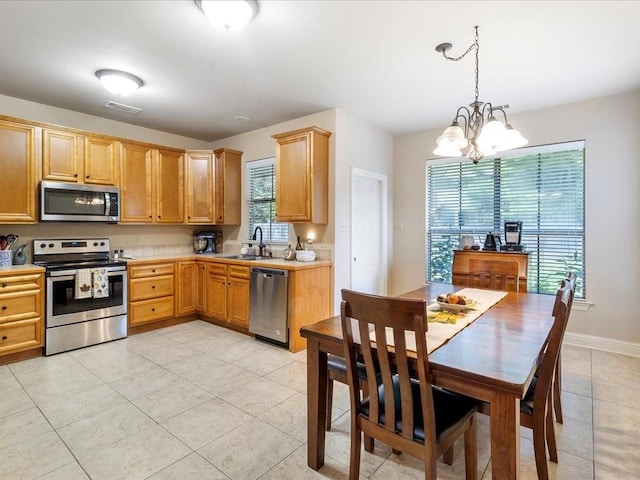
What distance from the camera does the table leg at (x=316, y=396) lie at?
177 centimetres

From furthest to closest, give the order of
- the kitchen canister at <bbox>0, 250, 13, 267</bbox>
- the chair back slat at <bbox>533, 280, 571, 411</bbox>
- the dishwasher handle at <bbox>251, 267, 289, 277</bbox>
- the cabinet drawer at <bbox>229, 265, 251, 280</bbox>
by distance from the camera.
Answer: the cabinet drawer at <bbox>229, 265, 251, 280</bbox> < the dishwasher handle at <bbox>251, 267, 289, 277</bbox> < the kitchen canister at <bbox>0, 250, 13, 267</bbox> < the chair back slat at <bbox>533, 280, 571, 411</bbox>

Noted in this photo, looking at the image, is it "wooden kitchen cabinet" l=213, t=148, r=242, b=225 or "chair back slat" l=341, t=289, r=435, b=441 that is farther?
"wooden kitchen cabinet" l=213, t=148, r=242, b=225

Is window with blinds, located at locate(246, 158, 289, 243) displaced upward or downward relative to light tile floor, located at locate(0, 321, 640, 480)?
upward

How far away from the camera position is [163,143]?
503 cm

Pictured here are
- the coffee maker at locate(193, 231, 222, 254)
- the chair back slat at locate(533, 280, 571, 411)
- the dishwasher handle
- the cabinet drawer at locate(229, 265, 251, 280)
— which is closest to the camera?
the chair back slat at locate(533, 280, 571, 411)

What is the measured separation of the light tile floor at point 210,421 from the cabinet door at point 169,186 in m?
1.91

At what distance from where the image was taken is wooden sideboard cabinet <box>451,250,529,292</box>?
3090mm

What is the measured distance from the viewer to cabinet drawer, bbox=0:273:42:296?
10.4 feet

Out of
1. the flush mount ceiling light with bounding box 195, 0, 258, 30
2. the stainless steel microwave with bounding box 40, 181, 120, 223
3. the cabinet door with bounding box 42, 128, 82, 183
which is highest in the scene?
the flush mount ceiling light with bounding box 195, 0, 258, 30

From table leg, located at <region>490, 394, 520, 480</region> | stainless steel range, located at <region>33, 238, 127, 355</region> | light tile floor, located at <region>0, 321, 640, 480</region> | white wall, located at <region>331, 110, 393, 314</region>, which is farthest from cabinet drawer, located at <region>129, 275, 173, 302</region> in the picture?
table leg, located at <region>490, 394, 520, 480</region>

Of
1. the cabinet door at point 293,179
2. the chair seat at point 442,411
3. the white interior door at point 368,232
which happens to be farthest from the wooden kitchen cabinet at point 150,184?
the chair seat at point 442,411

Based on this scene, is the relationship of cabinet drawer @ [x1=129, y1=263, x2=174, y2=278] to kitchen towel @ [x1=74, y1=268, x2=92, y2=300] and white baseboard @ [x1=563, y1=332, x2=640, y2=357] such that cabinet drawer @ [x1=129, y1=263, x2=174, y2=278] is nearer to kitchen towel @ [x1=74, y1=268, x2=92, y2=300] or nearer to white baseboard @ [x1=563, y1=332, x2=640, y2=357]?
kitchen towel @ [x1=74, y1=268, x2=92, y2=300]

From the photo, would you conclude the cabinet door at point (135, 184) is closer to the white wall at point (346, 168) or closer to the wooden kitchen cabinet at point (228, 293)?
the wooden kitchen cabinet at point (228, 293)

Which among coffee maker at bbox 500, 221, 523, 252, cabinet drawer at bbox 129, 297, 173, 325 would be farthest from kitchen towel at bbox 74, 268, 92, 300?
coffee maker at bbox 500, 221, 523, 252
